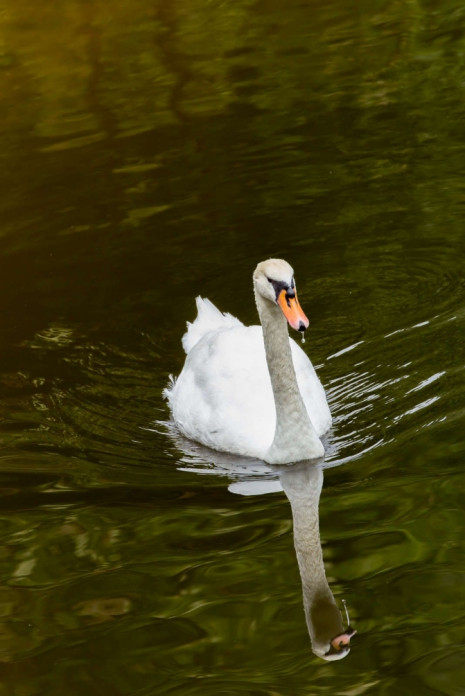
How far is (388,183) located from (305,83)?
147 inches

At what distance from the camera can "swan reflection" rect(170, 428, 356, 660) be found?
5.61 metres

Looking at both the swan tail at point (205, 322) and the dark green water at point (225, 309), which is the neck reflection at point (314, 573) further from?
the swan tail at point (205, 322)

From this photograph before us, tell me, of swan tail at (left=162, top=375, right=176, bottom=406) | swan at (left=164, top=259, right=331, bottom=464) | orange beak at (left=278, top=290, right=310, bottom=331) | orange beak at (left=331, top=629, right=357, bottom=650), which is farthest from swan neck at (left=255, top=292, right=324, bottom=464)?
orange beak at (left=331, top=629, right=357, bottom=650)

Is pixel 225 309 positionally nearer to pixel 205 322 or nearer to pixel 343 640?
pixel 205 322

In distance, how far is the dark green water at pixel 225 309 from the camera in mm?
5762

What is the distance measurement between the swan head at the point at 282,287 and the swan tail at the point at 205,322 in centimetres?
221

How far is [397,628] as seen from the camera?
5531mm

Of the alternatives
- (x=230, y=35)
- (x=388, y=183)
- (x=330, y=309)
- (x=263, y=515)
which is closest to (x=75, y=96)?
(x=230, y=35)

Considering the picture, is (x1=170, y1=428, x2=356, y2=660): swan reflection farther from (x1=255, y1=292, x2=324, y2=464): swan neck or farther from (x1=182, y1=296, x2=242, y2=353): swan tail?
(x1=182, y1=296, x2=242, y2=353): swan tail

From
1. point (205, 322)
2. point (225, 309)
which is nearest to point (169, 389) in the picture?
point (205, 322)

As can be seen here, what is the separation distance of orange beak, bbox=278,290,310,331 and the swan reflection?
1.02m

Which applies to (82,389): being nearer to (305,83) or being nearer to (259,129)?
(259,129)

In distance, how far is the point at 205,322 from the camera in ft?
32.1

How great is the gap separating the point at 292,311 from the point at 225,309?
150 inches
